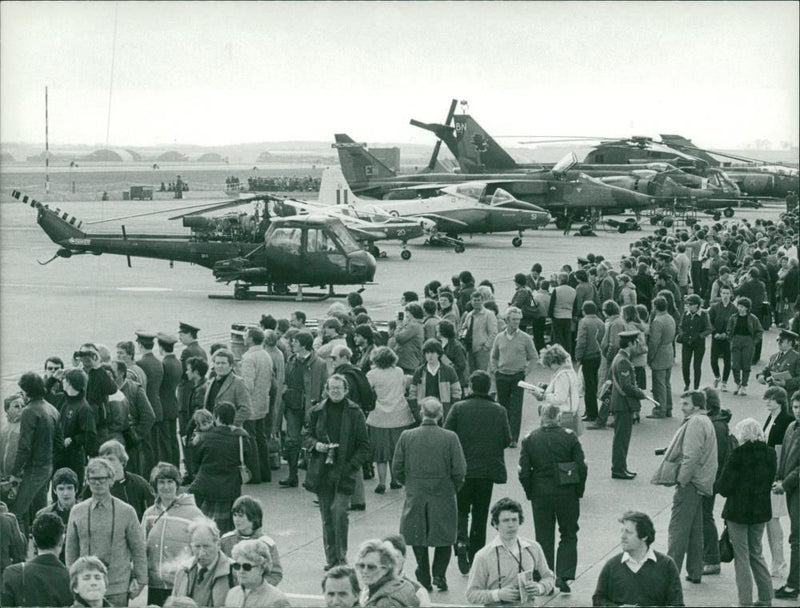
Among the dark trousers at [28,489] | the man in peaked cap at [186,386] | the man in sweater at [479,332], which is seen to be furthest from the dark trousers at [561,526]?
the man in sweater at [479,332]

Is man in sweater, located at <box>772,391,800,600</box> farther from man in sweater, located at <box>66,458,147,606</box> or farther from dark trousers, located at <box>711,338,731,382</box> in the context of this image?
dark trousers, located at <box>711,338,731,382</box>

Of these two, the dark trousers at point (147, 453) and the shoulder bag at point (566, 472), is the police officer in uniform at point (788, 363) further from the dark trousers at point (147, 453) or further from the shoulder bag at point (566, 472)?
the dark trousers at point (147, 453)

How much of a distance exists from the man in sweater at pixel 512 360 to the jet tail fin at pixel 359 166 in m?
33.4

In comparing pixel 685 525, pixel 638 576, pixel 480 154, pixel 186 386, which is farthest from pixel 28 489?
pixel 480 154

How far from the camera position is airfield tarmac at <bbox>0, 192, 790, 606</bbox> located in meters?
9.00

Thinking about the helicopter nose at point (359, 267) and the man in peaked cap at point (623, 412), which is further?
the helicopter nose at point (359, 267)

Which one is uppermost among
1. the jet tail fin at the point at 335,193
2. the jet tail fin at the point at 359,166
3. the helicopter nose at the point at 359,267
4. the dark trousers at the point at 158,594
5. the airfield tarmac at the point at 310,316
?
the jet tail fin at the point at 359,166

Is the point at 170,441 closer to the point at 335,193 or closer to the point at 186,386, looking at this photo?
the point at 186,386

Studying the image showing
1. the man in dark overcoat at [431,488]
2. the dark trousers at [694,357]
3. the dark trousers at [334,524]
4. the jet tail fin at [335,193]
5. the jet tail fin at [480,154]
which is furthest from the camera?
the jet tail fin at [480,154]

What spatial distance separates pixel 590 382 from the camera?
1413 centimetres

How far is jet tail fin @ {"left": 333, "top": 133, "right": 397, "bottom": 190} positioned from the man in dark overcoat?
37.7m

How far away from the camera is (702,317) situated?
15.3 meters

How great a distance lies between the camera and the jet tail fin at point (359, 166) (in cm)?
4562

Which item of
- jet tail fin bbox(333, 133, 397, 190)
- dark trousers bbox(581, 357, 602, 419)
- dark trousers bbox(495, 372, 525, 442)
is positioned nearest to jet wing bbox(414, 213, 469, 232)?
jet tail fin bbox(333, 133, 397, 190)
